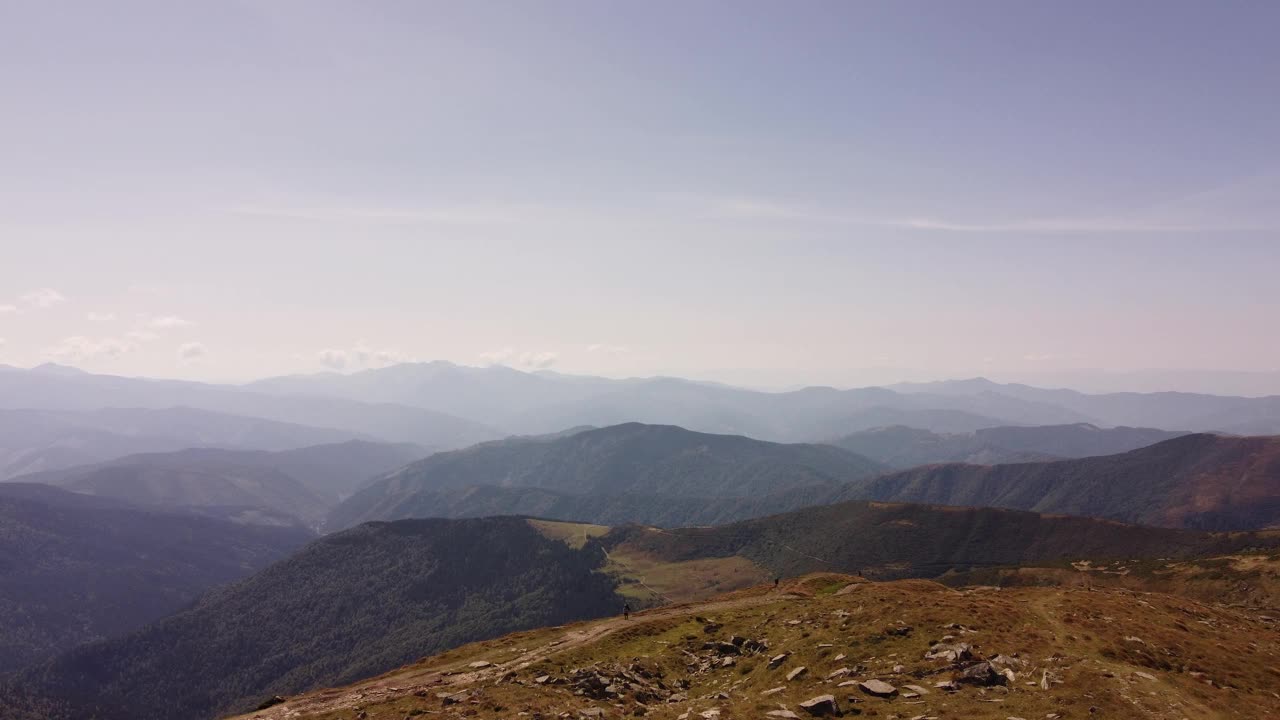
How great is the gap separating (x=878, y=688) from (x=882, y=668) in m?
5.25

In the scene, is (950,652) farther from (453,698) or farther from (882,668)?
(453,698)

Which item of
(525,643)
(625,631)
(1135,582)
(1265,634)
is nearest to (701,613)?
(625,631)

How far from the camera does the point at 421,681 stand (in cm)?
5500

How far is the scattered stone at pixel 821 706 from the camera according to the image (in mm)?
36875

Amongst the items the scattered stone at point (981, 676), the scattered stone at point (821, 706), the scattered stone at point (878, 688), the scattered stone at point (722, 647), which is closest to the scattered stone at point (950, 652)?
the scattered stone at point (981, 676)

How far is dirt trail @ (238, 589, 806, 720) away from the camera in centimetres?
5022

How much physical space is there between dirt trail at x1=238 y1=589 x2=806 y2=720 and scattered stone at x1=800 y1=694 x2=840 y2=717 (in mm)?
27568

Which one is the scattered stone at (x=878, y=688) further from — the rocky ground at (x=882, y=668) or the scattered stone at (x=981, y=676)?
the scattered stone at (x=981, y=676)

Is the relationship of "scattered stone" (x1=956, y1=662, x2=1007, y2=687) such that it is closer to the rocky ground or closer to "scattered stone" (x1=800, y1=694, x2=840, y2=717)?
the rocky ground

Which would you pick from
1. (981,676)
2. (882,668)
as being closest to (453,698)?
(882,668)

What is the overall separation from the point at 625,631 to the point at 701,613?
40.1 ft

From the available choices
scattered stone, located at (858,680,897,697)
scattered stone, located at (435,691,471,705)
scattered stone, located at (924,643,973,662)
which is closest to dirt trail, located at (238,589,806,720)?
scattered stone, located at (435,691,471,705)

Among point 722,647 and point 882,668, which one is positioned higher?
point 882,668

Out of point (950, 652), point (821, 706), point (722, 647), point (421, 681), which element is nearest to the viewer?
point (821, 706)
